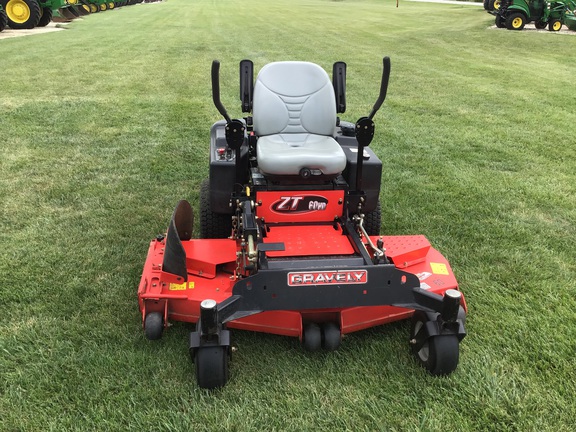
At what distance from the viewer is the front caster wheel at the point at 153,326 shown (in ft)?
8.06

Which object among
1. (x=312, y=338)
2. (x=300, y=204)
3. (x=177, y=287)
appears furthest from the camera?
(x=300, y=204)

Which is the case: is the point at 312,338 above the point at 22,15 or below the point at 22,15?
below

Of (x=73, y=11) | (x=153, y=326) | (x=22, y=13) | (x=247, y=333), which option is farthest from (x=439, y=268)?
(x=73, y=11)

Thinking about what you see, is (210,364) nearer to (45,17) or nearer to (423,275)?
(423,275)

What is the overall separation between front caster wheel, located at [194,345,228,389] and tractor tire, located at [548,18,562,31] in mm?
19226

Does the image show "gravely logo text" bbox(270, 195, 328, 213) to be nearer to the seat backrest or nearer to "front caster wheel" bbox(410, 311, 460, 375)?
the seat backrest

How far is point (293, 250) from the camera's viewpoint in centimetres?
274

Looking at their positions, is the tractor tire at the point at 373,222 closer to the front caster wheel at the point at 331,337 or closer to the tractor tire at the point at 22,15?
the front caster wheel at the point at 331,337

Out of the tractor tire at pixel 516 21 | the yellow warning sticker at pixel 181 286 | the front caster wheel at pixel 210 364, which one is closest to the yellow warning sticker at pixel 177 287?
the yellow warning sticker at pixel 181 286

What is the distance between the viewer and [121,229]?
3.74m

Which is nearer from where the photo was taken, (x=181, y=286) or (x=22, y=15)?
(x=181, y=286)

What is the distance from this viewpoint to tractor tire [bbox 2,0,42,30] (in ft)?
51.3

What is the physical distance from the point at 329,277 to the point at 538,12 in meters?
18.9

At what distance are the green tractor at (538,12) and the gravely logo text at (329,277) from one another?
18273mm
